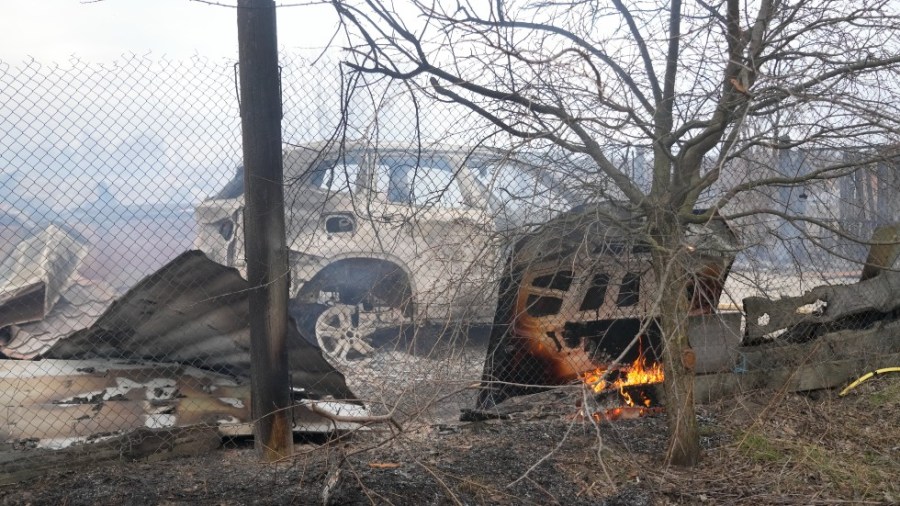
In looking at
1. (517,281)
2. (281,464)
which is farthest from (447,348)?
(281,464)

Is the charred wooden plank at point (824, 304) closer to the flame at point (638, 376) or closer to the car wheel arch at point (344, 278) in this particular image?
the flame at point (638, 376)

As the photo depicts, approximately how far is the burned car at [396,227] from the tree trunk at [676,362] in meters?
0.59

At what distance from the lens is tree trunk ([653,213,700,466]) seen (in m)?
3.99

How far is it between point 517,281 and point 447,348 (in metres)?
0.66

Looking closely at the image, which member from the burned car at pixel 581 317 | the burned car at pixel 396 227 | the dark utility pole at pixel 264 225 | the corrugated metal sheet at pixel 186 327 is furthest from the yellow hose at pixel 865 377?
the dark utility pole at pixel 264 225

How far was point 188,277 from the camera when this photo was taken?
13.7ft

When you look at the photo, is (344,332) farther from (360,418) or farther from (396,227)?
(360,418)

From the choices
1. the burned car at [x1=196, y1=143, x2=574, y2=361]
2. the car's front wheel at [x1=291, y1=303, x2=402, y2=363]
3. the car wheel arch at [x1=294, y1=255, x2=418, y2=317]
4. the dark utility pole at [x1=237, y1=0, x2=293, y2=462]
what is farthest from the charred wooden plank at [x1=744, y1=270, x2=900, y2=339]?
the dark utility pole at [x1=237, y1=0, x2=293, y2=462]

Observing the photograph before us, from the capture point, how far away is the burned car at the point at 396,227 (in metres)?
4.14

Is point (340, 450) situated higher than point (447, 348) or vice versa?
point (447, 348)

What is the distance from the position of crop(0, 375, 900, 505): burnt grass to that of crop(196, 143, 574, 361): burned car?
0.76 m

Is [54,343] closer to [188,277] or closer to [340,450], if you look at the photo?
[188,277]

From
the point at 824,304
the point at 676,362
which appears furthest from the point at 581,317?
the point at 824,304

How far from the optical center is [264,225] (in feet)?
12.9
